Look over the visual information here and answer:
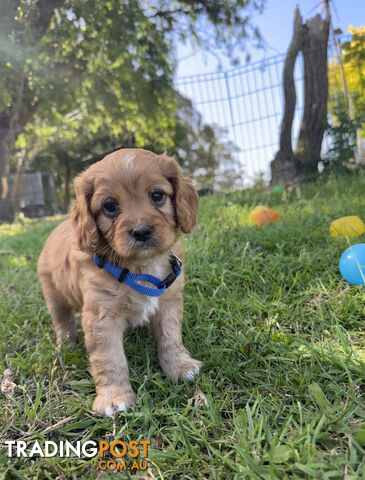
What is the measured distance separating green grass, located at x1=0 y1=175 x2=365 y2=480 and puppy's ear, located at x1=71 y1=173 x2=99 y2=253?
68 cm

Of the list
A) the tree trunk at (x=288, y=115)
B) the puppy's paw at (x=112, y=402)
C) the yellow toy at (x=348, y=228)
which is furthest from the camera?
the tree trunk at (x=288, y=115)

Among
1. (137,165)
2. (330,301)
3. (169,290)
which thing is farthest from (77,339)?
(330,301)

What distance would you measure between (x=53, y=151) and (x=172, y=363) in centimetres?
2754

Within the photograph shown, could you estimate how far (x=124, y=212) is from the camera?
1.84m

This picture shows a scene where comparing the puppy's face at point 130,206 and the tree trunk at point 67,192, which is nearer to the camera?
the puppy's face at point 130,206

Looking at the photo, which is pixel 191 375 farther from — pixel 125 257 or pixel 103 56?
pixel 103 56

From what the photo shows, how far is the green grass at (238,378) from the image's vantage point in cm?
129

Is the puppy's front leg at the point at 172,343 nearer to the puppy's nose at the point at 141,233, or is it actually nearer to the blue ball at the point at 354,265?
the puppy's nose at the point at 141,233

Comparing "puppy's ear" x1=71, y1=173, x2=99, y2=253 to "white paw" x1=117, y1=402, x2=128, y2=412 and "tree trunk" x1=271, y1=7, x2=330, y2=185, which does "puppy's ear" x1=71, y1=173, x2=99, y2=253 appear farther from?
"tree trunk" x1=271, y1=7, x2=330, y2=185

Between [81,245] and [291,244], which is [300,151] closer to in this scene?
[291,244]

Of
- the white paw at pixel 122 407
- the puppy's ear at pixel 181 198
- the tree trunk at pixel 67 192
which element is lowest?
the white paw at pixel 122 407

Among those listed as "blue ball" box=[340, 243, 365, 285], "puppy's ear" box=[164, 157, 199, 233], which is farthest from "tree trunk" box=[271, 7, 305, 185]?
"puppy's ear" box=[164, 157, 199, 233]

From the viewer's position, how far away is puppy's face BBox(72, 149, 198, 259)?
1.76m

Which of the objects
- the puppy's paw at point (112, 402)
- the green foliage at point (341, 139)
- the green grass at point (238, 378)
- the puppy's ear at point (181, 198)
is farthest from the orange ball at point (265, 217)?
the green foliage at point (341, 139)
